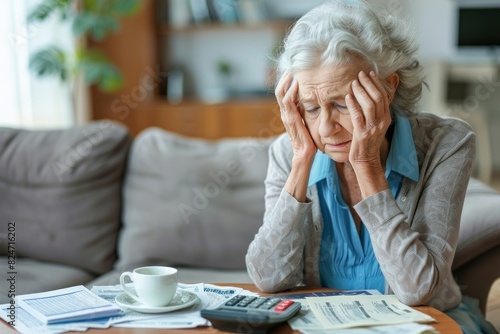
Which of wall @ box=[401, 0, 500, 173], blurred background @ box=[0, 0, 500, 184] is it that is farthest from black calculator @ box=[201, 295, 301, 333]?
wall @ box=[401, 0, 500, 173]

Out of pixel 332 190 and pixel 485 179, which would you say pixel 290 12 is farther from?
pixel 332 190

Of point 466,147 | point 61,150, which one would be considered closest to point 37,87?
point 61,150

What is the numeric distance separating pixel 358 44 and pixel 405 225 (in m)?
0.38

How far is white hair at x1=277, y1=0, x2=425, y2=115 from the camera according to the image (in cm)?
139

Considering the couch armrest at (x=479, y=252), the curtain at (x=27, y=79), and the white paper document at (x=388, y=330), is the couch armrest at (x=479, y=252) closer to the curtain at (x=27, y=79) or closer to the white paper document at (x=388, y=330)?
the white paper document at (x=388, y=330)

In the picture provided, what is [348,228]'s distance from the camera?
154cm

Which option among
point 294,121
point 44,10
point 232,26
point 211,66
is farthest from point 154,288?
point 211,66

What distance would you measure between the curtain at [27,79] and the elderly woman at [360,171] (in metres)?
2.36

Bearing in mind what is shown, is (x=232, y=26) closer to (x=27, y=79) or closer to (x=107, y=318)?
(x=27, y=79)

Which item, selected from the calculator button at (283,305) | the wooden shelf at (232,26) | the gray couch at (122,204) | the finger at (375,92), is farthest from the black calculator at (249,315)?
the wooden shelf at (232,26)

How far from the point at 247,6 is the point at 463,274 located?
3.66 metres

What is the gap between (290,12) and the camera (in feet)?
17.7

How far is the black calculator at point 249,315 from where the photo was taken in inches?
44.5

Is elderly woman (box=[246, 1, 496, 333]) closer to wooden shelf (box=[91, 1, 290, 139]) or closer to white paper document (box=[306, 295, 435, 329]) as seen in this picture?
white paper document (box=[306, 295, 435, 329])
